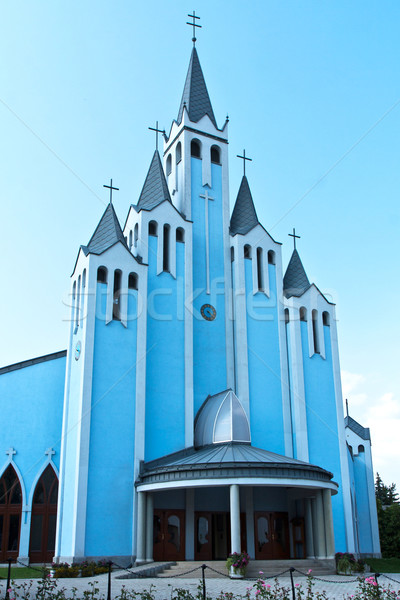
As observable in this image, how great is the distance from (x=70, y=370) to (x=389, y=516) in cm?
3141

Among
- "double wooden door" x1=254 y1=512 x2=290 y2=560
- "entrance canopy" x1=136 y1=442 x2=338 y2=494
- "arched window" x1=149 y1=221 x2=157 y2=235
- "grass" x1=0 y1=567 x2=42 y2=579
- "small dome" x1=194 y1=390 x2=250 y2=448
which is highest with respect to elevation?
"arched window" x1=149 y1=221 x2=157 y2=235

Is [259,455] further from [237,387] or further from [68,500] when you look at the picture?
[68,500]

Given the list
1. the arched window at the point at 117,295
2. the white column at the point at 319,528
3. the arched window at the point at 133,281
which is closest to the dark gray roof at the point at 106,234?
the arched window at the point at 117,295

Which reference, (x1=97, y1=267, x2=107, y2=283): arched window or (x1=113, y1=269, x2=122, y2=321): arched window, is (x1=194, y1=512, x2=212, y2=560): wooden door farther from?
(x1=97, y1=267, x2=107, y2=283): arched window

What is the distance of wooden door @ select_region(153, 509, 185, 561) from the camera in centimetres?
2325

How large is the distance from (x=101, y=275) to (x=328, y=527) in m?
13.5

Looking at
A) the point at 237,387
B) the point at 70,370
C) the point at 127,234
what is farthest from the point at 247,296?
the point at 70,370

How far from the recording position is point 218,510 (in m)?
24.7

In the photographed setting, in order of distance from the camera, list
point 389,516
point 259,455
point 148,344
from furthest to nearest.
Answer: point 389,516
point 148,344
point 259,455

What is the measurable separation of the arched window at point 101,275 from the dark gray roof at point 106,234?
729 mm

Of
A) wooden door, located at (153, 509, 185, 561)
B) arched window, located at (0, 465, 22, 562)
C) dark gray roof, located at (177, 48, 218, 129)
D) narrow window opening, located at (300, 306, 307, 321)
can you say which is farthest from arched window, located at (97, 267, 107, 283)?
dark gray roof, located at (177, 48, 218, 129)

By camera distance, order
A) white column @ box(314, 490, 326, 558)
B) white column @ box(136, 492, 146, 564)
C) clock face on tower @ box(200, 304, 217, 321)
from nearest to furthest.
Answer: white column @ box(136, 492, 146, 564) < white column @ box(314, 490, 326, 558) < clock face on tower @ box(200, 304, 217, 321)

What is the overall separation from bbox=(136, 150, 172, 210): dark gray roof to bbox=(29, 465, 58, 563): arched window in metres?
A: 12.9

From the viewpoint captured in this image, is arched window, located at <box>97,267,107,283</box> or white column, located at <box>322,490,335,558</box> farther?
arched window, located at <box>97,267,107,283</box>
